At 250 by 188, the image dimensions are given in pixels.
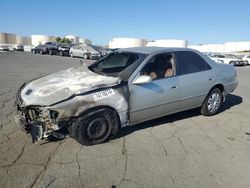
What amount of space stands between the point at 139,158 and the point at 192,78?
2276 mm

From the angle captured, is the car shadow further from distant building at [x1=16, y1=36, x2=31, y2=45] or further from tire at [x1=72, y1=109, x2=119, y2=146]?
distant building at [x1=16, y1=36, x2=31, y2=45]

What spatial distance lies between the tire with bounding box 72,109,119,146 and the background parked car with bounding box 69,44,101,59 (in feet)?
74.5

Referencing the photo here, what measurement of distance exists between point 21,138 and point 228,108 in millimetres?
5070

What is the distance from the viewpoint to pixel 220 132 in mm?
4891

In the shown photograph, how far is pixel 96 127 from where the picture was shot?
4074 mm

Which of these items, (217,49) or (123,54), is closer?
(123,54)

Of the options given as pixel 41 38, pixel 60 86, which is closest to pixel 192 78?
pixel 60 86

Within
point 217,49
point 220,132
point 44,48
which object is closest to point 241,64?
point 44,48

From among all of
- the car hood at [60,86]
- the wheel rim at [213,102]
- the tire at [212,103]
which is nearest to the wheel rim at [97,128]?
the car hood at [60,86]

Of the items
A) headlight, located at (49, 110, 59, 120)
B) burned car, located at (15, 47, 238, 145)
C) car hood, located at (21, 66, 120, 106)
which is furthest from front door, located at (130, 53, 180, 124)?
headlight, located at (49, 110, 59, 120)

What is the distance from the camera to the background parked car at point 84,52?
26484 mm

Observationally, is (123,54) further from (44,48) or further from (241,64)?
(44,48)

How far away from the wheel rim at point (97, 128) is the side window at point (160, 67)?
3.87 ft

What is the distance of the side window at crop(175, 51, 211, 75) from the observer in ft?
16.8
